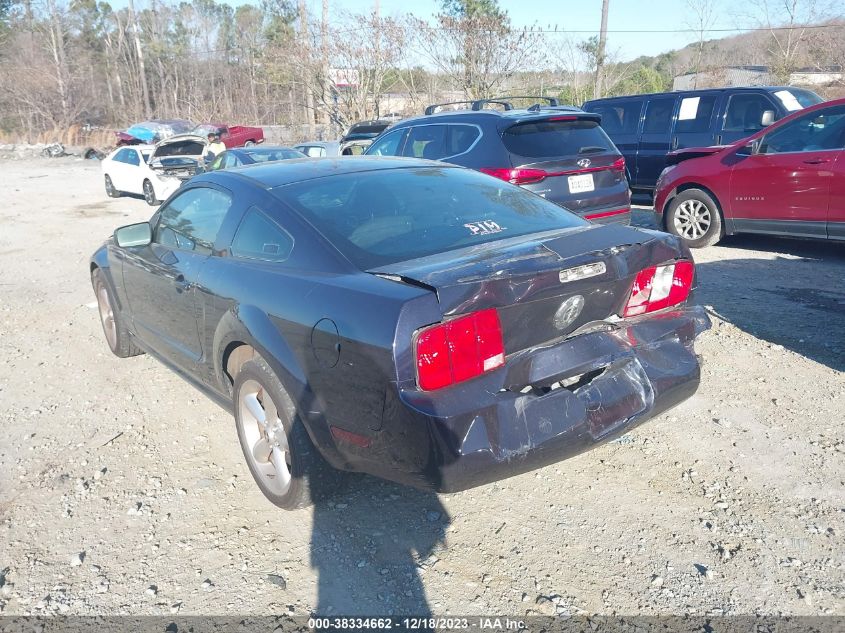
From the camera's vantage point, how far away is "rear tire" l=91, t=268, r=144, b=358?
17.1ft

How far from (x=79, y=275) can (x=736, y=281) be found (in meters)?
7.51

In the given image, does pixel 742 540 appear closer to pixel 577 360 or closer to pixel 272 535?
Result: pixel 577 360

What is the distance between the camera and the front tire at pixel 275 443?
306cm

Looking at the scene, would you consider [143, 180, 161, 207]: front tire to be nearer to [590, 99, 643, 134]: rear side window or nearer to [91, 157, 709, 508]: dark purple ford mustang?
[590, 99, 643, 134]: rear side window

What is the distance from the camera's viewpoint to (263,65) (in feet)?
125

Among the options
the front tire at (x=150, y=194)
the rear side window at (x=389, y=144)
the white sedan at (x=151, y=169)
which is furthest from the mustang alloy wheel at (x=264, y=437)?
the front tire at (x=150, y=194)

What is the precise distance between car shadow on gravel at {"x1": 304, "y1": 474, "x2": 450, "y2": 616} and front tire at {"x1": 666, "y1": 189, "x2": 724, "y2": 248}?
606cm

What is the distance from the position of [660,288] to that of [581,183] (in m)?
3.68

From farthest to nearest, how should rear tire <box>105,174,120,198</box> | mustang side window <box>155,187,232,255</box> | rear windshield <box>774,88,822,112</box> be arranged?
rear tire <box>105,174,120,198</box> < rear windshield <box>774,88,822,112</box> < mustang side window <box>155,187,232,255</box>

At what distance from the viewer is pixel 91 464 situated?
387 cm

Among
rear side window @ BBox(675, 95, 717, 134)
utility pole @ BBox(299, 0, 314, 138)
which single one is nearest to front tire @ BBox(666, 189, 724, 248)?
rear side window @ BBox(675, 95, 717, 134)

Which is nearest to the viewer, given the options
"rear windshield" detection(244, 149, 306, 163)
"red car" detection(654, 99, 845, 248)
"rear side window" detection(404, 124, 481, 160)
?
"red car" detection(654, 99, 845, 248)

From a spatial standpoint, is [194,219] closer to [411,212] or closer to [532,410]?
[411,212]

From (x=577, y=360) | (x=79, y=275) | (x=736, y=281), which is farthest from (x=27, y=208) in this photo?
(x=577, y=360)
